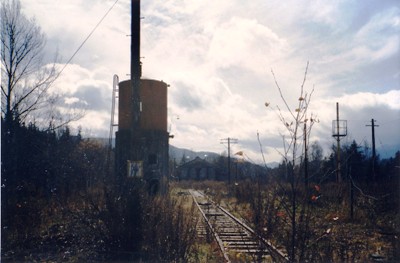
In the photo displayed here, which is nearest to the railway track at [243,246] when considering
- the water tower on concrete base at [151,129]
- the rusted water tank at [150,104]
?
the water tower on concrete base at [151,129]

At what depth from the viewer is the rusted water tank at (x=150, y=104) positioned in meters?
18.7

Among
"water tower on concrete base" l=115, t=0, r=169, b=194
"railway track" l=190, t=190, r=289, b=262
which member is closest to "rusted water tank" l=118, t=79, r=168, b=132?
"water tower on concrete base" l=115, t=0, r=169, b=194

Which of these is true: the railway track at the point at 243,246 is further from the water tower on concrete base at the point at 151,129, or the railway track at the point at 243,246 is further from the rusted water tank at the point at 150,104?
the rusted water tank at the point at 150,104

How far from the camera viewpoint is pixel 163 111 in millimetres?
20250

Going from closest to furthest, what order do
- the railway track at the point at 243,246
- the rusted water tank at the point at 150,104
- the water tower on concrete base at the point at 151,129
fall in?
the railway track at the point at 243,246
the water tower on concrete base at the point at 151,129
the rusted water tank at the point at 150,104

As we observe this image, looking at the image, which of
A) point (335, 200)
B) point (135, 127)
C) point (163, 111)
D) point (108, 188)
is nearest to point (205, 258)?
point (108, 188)

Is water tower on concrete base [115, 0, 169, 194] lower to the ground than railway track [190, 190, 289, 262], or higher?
higher

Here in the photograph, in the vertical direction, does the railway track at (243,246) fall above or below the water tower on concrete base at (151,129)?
below

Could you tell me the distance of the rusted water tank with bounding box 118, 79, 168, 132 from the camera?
736 inches

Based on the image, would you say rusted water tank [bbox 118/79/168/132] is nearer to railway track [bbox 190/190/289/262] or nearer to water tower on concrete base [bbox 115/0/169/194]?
water tower on concrete base [bbox 115/0/169/194]

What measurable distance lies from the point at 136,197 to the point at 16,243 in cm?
321

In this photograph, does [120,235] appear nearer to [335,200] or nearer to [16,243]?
[16,243]

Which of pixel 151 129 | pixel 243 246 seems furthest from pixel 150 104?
pixel 243 246

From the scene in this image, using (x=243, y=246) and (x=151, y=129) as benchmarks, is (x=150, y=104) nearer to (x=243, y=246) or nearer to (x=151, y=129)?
(x=151, y=129)
